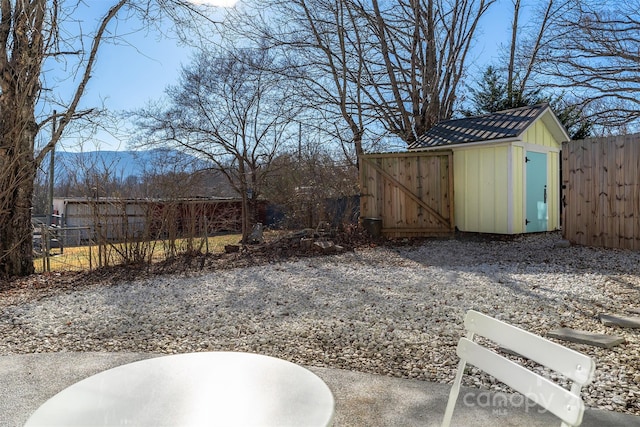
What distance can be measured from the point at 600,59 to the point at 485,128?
7.42 meters

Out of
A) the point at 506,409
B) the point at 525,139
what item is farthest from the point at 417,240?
the point at 506,409

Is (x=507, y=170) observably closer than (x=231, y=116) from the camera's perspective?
Yes

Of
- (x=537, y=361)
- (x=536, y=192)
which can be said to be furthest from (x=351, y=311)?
(x=536, y=192)

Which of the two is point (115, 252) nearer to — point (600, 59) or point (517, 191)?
point (517, 191)

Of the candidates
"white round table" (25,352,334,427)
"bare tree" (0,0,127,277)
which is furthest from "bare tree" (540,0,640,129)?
"white round table" (25,352,334,427)

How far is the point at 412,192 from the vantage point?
8711mm

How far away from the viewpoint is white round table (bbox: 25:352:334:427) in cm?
126

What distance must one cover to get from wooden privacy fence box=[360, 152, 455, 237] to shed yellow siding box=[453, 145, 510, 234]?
25 cm

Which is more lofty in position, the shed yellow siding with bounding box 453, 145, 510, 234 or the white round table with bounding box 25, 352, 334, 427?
the shed yellow siding with bounding box 453, 145, 510, 234

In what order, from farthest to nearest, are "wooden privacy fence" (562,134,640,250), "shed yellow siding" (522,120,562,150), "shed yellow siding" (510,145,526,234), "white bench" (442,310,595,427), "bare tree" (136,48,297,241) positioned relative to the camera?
1. "bare tree" (136,48,297,241)
2. "shed yellow siding" (522,120,562,150)
3. "shed yellow siding" (510,145,526,234)
4. "wooden privacy fence" (562,134,640,250)
5. "white bench" (442,310,595,427)

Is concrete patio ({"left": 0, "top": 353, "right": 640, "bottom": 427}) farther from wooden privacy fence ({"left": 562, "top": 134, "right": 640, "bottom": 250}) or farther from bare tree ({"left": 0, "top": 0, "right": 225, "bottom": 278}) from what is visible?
wooden privacy fence ({"left": 562, "top": 134, "right": 640, "bottom": 250})

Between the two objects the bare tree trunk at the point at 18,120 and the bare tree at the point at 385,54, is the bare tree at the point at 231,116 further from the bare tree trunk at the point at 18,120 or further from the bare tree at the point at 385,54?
the bare tree trunk at the point at 18,120

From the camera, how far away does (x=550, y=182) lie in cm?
918

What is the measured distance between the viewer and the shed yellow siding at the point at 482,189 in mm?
8242
